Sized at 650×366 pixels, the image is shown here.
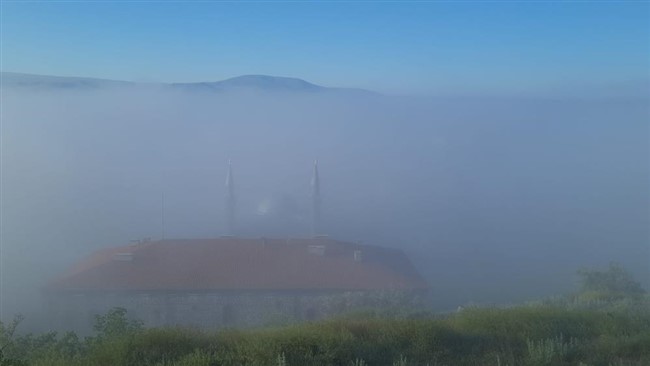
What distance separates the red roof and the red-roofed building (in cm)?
5

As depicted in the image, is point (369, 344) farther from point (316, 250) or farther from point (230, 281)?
point (316, 250)

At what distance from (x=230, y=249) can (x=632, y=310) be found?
27.3m

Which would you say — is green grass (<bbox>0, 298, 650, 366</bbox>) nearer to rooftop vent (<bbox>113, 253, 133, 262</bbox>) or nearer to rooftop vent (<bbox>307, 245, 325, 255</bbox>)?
rooftop vent (<bbox>113, 253, 133, 262</bbox>)

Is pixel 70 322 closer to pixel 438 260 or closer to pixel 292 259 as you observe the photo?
pixel 292 259

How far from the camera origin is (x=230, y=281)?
41.1 meters

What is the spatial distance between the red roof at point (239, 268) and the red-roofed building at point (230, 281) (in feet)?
0.15

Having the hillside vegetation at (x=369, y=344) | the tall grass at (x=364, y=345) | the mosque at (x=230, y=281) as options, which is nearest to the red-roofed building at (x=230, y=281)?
the mosque at (x=230, y=281)

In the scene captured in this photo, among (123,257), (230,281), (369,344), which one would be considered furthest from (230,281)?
(369,344)

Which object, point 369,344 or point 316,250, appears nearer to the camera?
point 369,344

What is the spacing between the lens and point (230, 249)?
45.0 metres

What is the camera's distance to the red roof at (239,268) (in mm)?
40406

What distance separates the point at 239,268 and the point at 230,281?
1.90 m

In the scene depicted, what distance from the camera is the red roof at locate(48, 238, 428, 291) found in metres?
40.4

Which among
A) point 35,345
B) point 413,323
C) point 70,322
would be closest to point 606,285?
point 70,322
